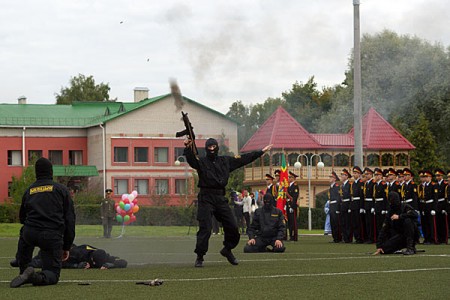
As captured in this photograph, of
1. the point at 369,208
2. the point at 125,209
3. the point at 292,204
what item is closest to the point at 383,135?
the point at 125,209

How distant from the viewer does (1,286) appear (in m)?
14.6

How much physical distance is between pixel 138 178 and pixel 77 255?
69601 mm

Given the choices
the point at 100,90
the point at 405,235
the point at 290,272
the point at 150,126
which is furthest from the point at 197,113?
the point at 290,272

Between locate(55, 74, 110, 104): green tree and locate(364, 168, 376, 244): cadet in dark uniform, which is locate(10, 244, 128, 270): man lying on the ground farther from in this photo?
locate(55, 74, 110, 104): green tree

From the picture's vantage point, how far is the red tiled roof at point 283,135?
7450 cm

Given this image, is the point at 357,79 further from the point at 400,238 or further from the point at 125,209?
the point at 400,238

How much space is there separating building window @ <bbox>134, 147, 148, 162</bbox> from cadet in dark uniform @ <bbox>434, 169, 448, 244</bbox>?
59.9 meters

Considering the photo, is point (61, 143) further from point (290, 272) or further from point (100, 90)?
point (290, 272)

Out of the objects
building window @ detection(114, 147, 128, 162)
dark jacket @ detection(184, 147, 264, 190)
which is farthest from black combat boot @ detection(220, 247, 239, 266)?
building window @ detection(114, 147, 128, 162)

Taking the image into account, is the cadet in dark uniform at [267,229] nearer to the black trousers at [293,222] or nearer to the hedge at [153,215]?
the black trousers at [293,222]

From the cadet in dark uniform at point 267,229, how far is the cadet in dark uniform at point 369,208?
19.6ft

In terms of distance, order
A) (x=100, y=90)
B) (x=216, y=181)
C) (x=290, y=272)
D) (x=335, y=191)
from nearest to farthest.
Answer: (x=290, y=272) < (x=216, y=181) < (x=335, y=191) < (x=100, y=90)

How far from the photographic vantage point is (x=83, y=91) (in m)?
120

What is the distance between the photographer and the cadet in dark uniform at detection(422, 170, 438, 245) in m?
28.6
